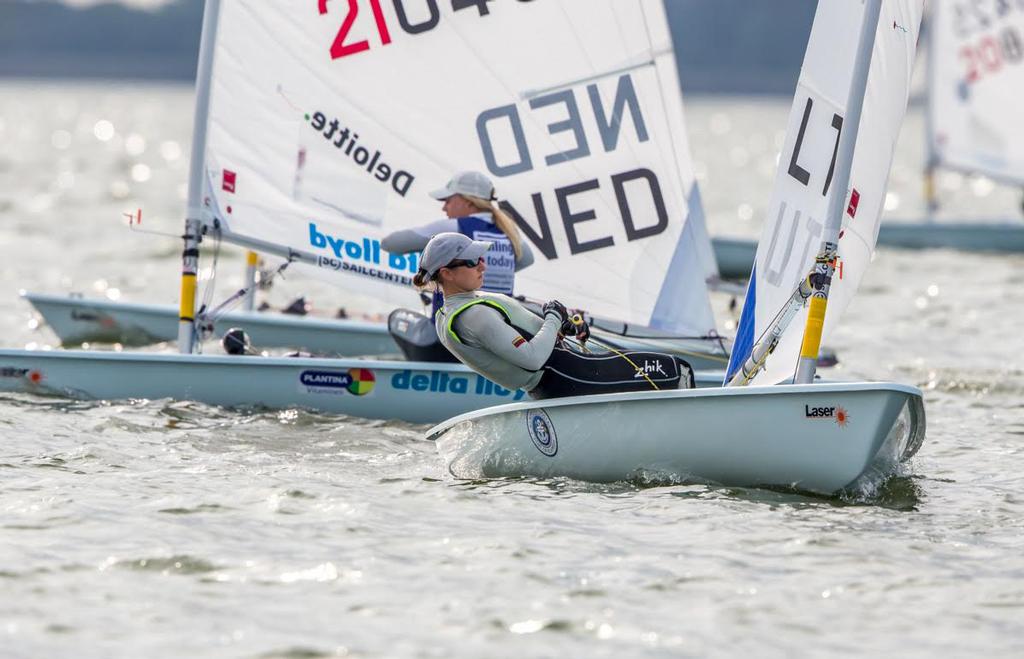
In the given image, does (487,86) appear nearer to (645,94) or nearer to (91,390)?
(645,94)

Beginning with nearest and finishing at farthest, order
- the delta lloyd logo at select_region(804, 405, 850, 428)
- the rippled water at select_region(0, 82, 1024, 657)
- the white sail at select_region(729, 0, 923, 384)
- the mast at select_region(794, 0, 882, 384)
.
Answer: the rippled water at select_region(0, 82, 1024, 657), the delta lloyd logo at select_region(804, 405, 850, 428), the mast at select_region(794, 0, 882, 384), the white sail at select_region(729, 0, 923, 384)

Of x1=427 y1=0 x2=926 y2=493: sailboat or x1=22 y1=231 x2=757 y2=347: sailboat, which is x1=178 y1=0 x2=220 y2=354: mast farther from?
x1=427 y1=0 x2=926 y2=493: sailboat

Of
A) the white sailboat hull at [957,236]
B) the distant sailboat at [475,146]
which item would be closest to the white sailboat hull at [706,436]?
the distant sailboat at [475,146]

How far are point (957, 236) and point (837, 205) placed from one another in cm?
1194

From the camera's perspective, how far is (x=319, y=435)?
7.31 meters

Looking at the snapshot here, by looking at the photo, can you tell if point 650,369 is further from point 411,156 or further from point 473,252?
point 411,156

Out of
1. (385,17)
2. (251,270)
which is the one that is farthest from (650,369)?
(251,270)

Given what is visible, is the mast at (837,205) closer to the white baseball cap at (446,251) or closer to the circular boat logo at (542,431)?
the circular boat logo at (542,431)

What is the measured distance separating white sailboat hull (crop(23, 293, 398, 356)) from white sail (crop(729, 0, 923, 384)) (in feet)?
11.9

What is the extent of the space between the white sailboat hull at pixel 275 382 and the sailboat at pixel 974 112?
10.3m

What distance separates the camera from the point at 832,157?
6203 mm

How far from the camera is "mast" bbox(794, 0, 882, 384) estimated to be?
5.84 metres

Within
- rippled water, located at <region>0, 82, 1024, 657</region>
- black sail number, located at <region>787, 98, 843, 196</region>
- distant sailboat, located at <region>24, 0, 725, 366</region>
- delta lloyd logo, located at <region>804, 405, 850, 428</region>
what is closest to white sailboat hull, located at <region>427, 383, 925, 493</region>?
delta lloyd logo, located at <region>804, 405, 850, 428</region>

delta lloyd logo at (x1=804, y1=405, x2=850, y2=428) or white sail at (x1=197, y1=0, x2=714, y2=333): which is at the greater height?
white sail at (x1=197, y1=0, x2=714, y2=333)
